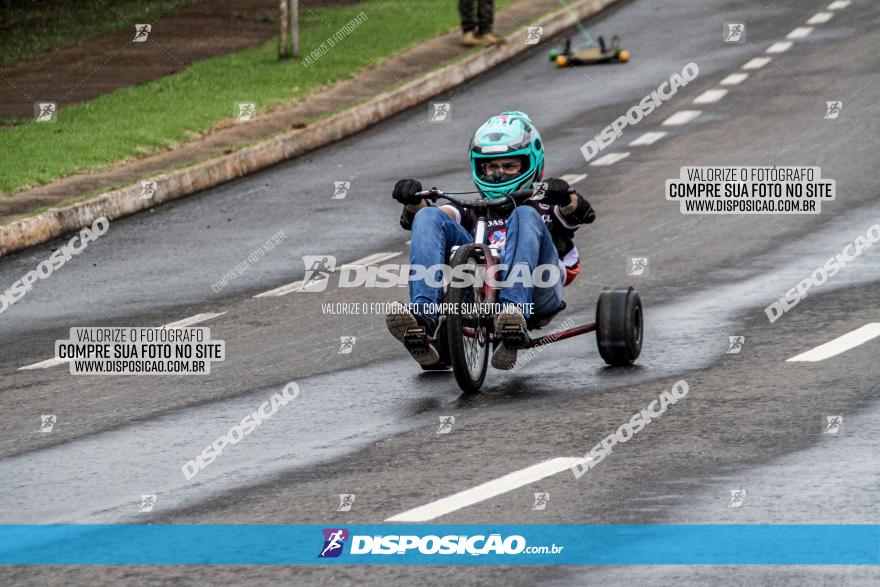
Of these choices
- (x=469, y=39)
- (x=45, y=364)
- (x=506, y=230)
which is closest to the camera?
(x=506, y=230)

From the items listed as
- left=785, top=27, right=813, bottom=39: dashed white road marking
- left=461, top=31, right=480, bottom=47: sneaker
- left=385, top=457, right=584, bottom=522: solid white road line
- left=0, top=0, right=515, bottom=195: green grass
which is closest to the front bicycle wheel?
left=385, top=457, right=584, bottom=522: solid white road line

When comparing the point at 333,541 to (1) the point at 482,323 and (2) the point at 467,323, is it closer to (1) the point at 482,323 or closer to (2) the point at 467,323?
(2) the point at 467,323

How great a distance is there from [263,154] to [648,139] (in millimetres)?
4214

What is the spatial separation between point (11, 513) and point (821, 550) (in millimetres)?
3444

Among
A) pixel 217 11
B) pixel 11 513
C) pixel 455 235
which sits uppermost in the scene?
pixel 217 11

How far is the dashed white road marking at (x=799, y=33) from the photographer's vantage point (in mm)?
26531

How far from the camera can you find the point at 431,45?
26578 millimetres

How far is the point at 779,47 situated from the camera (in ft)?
84.8

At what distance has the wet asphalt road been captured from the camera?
7797mm

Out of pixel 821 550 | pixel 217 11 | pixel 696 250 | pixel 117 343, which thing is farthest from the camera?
pixel 217 11

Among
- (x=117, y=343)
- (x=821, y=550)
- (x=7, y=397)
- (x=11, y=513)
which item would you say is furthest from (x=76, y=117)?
(x=821, y=550)

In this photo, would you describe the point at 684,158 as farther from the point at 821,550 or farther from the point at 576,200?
the point at 821,550

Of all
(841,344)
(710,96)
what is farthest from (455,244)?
(710,96)

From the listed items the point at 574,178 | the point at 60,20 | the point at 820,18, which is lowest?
the point at 574,178
